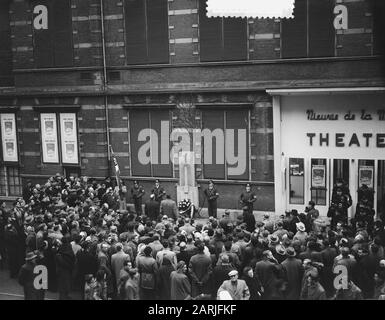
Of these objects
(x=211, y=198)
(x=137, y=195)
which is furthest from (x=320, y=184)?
(x=137, y=195)

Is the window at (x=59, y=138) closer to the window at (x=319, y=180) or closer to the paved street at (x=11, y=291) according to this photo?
the paved street at (x=11, y=291)

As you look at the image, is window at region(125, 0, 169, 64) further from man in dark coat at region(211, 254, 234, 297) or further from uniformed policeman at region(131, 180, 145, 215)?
man in dark coat at region(211, 254, 234, 297)

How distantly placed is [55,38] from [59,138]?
3963mm

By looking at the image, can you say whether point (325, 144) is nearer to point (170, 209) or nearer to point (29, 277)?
point (170, 209)

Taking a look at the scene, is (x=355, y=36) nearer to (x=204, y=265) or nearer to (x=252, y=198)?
(x=252, y=198)

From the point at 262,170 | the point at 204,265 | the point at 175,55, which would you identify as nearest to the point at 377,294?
the point at 204,265

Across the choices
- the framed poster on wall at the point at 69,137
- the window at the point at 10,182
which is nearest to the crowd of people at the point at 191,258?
the framed poster on wall at the point at 69,137

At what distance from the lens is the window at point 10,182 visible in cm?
2070

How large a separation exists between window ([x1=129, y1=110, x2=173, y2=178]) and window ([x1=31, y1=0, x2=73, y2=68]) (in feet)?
12.0

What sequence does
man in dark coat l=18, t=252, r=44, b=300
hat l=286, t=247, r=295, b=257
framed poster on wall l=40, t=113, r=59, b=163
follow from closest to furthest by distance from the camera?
hat l=286, t=247, r=295, b=257
man in dark coat l=18, t=252, r=44, b=300
framed poster on wall l=40, t=113, r=59, b=163

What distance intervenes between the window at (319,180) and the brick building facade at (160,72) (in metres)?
1.45

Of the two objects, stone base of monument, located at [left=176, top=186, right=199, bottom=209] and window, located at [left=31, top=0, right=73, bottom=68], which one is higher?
window, located at [left=31, top=0, right=73, bottom=68]

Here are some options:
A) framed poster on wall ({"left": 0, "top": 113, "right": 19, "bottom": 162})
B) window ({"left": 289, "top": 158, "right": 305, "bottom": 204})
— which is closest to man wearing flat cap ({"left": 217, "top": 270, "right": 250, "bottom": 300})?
window ({"left": 289, "top": 158, "right": 305, "bottom": 204})

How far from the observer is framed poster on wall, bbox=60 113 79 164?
806 inches
